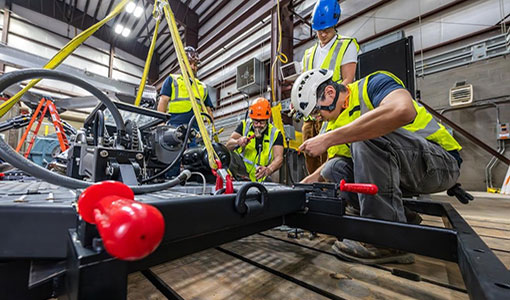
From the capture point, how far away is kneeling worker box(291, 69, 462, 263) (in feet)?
2.56

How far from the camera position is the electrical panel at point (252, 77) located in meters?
4.33

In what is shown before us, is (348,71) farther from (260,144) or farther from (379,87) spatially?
(260,144)

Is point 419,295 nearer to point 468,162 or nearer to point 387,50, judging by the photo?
point 387,50

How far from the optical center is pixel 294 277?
627mm

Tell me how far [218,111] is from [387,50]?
15.5 ft

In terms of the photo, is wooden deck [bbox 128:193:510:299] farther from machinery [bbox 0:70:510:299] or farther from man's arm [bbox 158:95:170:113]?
man's arm [bbox 158:95:170:113]

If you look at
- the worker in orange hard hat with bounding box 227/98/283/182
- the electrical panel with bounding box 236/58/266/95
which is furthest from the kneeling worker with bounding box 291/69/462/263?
the electrical panel with bounding box 236/58/266/95

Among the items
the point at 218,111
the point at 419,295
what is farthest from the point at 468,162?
the point at 218,111

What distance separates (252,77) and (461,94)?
10.4 ft

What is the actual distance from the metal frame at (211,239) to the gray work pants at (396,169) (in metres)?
0.19

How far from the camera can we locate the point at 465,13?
2.81 meters

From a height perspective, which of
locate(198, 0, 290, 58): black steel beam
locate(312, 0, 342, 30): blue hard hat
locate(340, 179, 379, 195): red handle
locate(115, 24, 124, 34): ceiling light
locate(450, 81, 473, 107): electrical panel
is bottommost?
locate(340, 179, 379, 195): red handle

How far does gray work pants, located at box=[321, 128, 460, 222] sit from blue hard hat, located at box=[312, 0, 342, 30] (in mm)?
1192

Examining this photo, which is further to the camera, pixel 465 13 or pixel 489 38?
pixel 465 13
